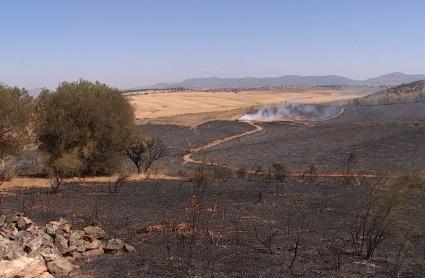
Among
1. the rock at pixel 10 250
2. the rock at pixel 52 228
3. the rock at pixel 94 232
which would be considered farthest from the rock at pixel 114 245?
the rock at pixel 10 250

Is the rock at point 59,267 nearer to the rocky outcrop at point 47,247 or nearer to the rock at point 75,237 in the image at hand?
the rocky outcrop at point 47,247

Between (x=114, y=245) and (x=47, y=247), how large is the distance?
73.1 inches

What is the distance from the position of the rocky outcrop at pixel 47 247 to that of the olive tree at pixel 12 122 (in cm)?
1656

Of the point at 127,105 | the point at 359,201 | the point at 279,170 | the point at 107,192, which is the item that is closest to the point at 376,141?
the point at 279,170

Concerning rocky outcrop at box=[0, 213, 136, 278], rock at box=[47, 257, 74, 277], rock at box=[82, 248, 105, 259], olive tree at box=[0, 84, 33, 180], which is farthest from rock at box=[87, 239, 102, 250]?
olive tree at box=[0, 84, 33, 180]

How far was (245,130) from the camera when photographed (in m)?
75.2

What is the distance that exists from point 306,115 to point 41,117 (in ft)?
233

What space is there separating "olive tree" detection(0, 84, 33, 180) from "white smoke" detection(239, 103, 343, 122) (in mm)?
63514

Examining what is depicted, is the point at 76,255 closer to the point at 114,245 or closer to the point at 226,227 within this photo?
the point at 114,245

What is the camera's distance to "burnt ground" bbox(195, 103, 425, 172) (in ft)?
144

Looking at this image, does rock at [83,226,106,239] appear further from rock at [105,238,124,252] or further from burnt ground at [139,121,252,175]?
burnt ground at [139,121,252,175]

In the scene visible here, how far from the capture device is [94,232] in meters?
14.1

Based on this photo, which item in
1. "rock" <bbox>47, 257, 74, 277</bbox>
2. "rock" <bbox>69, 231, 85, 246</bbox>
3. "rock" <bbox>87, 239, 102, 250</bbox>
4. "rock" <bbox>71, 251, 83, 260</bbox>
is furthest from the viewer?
"rock" <bbox>87, 239, 102, 250</bbox>

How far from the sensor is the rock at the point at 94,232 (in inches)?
554
